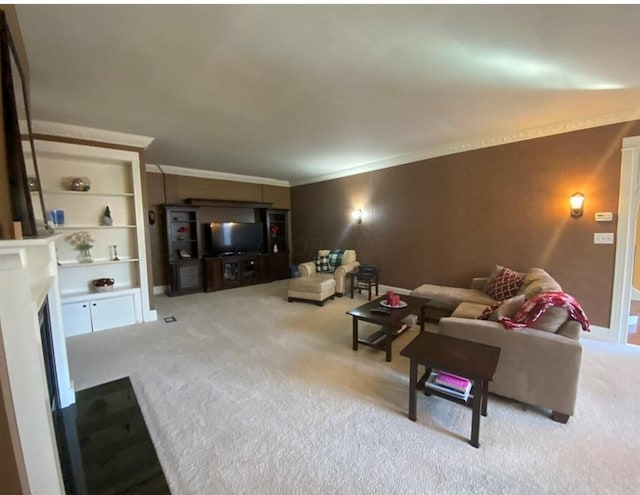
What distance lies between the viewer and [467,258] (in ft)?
14.5

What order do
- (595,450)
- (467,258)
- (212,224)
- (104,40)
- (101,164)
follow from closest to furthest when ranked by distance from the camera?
(595,450) < (104,40) < (101,164) < (467,258) < (212,224)

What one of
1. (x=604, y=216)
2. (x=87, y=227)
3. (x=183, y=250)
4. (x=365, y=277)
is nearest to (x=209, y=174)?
(x=183, y=250)

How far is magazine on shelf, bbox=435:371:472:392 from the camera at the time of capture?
193cm

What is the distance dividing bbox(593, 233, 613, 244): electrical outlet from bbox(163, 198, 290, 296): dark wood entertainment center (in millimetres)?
5764

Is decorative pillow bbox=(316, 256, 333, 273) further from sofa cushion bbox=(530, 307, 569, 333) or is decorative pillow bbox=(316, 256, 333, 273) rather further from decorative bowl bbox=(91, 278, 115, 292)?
sofa cushion bbox=(530, 307, 569, 333)

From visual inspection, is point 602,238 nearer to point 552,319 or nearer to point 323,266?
point 552,319

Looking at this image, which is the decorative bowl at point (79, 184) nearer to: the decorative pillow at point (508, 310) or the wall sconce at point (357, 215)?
the wall sconce at point (357, 215)

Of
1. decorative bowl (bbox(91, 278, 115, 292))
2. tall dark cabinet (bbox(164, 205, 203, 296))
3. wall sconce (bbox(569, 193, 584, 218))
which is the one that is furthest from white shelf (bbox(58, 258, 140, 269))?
wall sconce (bbox(569, 193, 584, 218))

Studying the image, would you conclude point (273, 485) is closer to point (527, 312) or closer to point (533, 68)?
point (527, 312)

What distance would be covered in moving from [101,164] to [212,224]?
2.41 meters

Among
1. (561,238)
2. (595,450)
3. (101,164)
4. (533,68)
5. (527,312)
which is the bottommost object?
(595,450)

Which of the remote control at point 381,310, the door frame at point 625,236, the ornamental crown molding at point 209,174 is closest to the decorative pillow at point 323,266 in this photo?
the remote control at point 381,310

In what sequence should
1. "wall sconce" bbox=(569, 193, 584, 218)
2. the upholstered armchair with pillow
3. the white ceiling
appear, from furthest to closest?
1. the upholstered armchair with pillow
2. "wall sconce" bbox=(569, 193, 584, 218)
3. the white ceiling

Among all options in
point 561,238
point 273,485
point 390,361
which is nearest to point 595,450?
point 390,361
